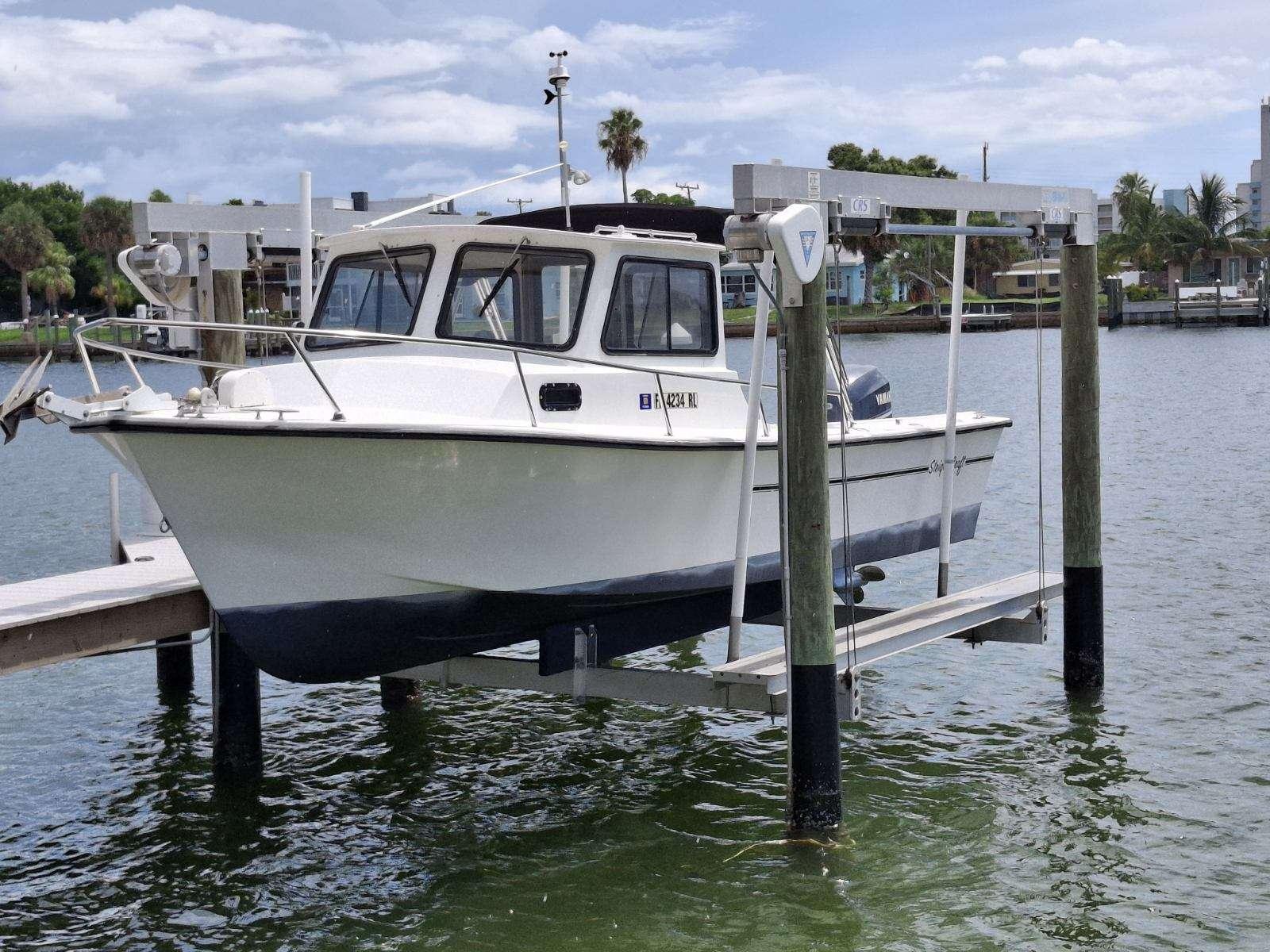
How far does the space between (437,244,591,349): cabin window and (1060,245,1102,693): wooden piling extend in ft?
12.1

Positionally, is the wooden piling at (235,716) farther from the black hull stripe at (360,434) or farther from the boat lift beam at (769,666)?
the black hull stripe at (360,434)

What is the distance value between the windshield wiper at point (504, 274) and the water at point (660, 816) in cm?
318

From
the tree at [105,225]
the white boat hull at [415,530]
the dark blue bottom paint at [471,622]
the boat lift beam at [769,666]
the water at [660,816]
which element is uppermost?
the tree at [105,225]

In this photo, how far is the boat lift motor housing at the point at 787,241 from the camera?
295 inches

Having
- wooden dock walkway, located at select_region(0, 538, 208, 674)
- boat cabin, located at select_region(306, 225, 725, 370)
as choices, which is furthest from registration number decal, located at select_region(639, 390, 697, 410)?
wooden dock walkway, located at select_region(0, 538, 208, 674)

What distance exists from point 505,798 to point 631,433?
2.68 metres

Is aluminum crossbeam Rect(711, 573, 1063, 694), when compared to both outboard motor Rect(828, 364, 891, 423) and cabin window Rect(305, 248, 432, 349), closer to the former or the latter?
outboard motor Rect(828, 364, 891, 423)

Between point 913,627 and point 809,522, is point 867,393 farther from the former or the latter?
point 809,522

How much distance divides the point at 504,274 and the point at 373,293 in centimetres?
87

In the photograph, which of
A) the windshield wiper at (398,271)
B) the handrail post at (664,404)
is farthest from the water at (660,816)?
the windshield wiper at (398,271)

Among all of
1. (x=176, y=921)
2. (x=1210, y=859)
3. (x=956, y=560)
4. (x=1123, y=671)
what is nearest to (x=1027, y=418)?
(x=956, y=560)

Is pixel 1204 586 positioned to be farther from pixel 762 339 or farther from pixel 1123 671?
pixel 762 339

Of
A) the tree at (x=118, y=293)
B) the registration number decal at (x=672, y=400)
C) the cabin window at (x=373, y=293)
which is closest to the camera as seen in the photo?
the cabin window at (x=373, y=293)

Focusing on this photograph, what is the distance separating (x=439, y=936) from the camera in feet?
25.6
